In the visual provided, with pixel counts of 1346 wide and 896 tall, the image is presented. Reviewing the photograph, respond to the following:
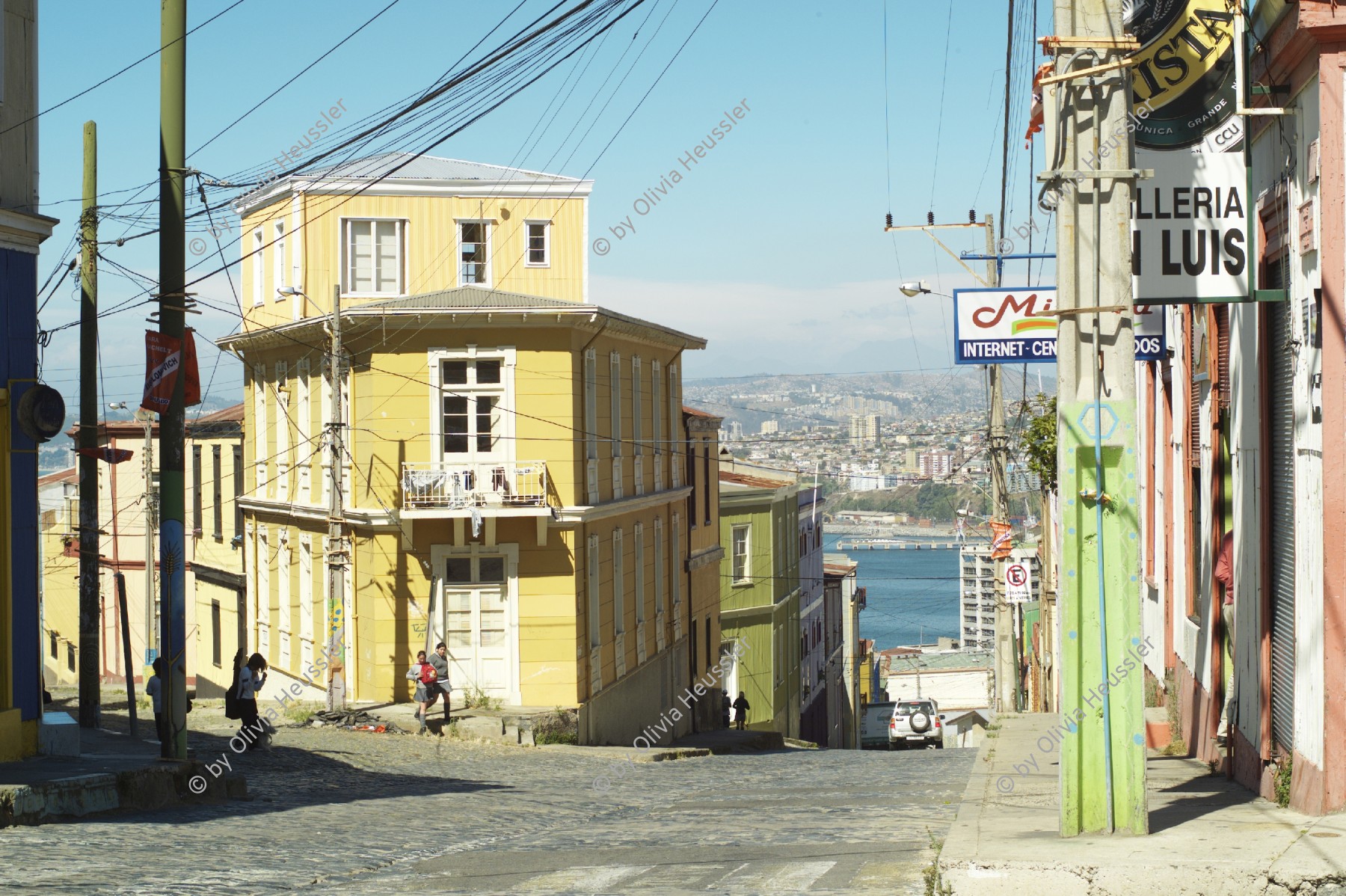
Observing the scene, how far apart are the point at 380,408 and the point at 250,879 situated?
16564 millimetres

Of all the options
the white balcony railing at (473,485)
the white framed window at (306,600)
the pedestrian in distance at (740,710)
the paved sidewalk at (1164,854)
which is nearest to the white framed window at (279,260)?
the white framed window at (306,600)

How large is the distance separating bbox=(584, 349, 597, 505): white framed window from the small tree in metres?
7.67

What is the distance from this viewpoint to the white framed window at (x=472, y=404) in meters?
24.0

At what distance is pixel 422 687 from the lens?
2217 cm

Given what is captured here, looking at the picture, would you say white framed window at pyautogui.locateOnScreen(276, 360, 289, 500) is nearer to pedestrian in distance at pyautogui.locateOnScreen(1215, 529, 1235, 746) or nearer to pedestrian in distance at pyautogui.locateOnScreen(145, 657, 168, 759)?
pedestrian in distance at pyautogui.locateOnScreen(145, 657, 168, 759)

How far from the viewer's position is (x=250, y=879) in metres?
7.99

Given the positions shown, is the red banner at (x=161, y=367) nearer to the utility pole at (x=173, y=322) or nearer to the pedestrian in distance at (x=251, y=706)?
the utility pole at (x=173, y=322)

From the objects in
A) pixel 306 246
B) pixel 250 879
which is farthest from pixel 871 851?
pixel 306 246

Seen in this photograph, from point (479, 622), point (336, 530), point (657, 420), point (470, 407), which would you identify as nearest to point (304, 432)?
point (336, 530)

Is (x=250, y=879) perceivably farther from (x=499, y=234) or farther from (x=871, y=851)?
(x=499, y=234)

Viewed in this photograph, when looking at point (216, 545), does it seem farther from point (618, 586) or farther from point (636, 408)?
point (618, 586)

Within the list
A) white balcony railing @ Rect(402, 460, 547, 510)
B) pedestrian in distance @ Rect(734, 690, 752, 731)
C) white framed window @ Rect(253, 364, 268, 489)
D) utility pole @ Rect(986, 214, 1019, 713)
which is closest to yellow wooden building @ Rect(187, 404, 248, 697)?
white framed window @ Rect(253, 364, 268, 489)

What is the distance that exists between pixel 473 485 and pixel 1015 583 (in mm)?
10636

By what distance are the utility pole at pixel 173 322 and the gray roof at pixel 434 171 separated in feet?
42.9
